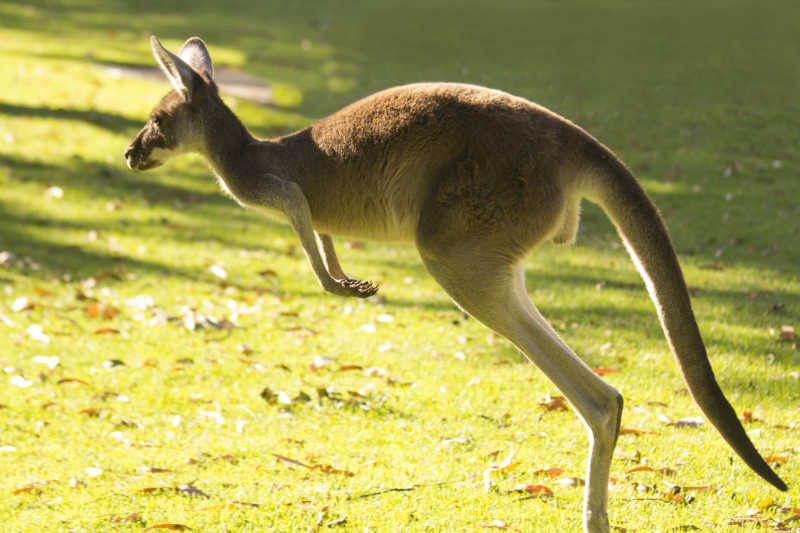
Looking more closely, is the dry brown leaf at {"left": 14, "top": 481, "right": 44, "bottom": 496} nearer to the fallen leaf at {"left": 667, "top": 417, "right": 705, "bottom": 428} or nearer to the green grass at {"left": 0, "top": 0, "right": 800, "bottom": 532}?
the green grass at {"left": 0, "top": 0, "right": 800, "bottom": 532}

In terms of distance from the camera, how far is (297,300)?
801cm

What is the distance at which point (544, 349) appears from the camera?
10.7 feet

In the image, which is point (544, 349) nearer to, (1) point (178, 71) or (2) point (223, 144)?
(2) point (223, 144)

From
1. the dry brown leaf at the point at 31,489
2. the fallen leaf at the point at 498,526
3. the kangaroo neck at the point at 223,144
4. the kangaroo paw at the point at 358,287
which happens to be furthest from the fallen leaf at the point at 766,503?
the dry brown leaf at the point at 31,489

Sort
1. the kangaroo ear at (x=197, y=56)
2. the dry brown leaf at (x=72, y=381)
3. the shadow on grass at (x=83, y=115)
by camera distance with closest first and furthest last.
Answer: the kangaroo ear at (x=197, y=56), the dry brown leaf at (x=72, y=381), the shadow on grass at (x=83, y=115)

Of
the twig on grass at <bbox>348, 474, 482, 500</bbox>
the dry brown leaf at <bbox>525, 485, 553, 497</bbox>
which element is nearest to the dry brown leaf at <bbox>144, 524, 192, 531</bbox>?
the twig on grass at <bbox>348, 474, 482, 500</bbox>

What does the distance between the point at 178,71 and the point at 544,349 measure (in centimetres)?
171

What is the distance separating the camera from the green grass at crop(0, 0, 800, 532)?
437 cm

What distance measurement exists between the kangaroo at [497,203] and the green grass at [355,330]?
3.28ft

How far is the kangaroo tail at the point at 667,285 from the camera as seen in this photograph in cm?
303

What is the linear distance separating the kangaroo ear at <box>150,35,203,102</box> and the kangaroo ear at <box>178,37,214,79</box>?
210mm

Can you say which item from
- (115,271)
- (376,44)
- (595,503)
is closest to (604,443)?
(595,503)

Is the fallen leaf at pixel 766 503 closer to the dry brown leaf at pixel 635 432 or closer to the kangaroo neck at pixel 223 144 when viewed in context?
the dry brown leaf at pixel 635 432

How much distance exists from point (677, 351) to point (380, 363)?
3.42m
